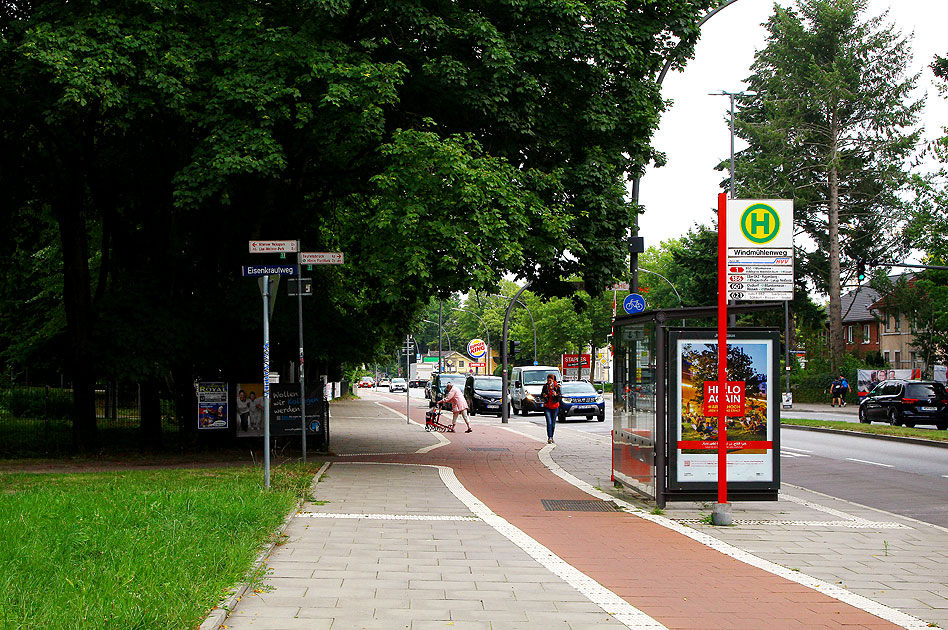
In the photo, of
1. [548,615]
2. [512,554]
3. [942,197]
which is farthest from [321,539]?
[942,197]

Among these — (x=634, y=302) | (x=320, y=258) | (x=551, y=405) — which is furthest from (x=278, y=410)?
(x=634, y=302)

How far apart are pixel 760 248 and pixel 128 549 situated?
26.7 ft

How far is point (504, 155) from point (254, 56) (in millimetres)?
4403

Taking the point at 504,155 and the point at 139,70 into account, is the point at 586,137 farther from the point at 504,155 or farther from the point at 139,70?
the point at 139,70

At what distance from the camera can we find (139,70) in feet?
48.6

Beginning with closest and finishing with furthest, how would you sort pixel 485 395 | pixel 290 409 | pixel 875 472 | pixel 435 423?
1. pixel 875 472
2. pixel 290 409
3. pixel 435 423
4. pixel 485 395

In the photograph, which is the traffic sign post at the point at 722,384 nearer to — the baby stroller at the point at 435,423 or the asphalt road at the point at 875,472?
the asphalt road at the point at 875,472

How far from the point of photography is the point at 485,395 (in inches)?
1736

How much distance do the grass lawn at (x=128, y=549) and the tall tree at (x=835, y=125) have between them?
4139 centimetres

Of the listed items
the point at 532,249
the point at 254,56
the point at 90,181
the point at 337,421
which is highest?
the point at 254,56

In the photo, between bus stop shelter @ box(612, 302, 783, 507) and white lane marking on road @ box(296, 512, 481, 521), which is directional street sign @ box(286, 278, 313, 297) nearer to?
white lane marking on road @ box(296, 512, 481, 521)

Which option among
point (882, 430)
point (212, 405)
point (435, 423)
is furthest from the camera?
point (435, 423)

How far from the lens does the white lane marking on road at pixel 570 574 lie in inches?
238

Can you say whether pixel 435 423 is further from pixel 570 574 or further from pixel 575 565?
pixel 570 574
